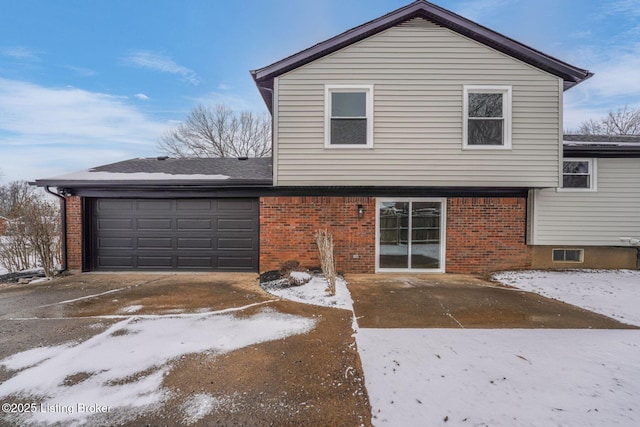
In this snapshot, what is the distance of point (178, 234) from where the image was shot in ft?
24.6

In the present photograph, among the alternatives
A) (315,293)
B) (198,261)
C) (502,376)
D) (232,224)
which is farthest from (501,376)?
(198,261)

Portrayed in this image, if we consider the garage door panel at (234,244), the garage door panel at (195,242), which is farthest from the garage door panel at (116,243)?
the garage door panel at (234,244)

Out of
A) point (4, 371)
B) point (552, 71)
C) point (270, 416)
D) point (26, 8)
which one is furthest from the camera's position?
point (26, 8)

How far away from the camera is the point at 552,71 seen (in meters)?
6.74

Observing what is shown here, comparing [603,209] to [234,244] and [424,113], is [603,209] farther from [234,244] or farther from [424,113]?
[234,244]

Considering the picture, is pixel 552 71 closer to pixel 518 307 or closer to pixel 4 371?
pixel 518 307

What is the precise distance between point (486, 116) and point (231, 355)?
7.46 m

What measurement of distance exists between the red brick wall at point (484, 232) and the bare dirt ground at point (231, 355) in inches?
173

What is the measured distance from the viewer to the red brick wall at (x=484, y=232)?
7219mm

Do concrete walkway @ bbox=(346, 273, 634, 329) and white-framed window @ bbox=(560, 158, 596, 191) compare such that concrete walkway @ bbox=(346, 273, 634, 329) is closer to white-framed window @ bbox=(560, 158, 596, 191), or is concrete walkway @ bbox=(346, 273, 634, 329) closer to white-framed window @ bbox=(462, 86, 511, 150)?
white-framed window @ bbox=(462, 86, 511, 150)

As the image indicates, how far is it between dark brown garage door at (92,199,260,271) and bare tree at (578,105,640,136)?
30.4 meters

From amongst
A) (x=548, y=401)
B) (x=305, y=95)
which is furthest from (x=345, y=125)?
(x=548, y=401)

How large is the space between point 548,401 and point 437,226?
536 cm

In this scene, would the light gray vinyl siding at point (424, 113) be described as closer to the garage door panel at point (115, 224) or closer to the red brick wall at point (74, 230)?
the garage door panel at point (115, 224)
